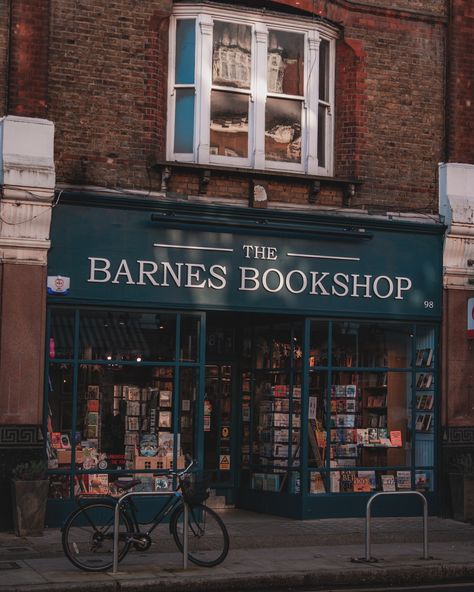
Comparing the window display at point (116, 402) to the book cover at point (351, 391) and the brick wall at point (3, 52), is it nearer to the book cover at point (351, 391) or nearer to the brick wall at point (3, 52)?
the book cover at point (351, 391)

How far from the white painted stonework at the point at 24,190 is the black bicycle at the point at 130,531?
12.6 ft

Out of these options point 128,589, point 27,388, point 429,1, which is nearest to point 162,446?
point 27,388

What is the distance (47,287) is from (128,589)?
504cm

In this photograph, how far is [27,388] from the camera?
48.0 ft

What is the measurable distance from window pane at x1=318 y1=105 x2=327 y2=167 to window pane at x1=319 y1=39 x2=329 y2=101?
7.8 inches

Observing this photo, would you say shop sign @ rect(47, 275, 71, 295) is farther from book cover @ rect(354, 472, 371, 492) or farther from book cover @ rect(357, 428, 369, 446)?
book cover @ rect(354, 472, 371, 492)

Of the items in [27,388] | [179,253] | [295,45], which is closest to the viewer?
[27,388]

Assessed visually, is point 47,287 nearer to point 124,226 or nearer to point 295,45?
point 124,226

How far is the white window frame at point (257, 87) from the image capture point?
638 inches

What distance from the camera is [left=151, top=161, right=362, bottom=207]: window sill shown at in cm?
1573

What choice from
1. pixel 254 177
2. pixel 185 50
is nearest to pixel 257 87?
pixel 185 50

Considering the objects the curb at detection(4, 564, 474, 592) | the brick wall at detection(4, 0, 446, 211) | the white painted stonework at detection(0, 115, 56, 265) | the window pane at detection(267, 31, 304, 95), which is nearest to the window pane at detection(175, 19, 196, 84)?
the brick wall at detection(4, 0, 446, 211)

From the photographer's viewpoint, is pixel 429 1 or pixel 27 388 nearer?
pixel 27 388

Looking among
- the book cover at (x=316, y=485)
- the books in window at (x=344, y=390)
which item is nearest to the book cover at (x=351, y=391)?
the books in window at (x=344, y=390)
